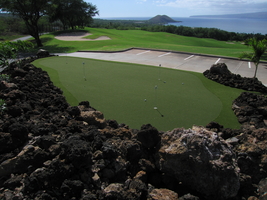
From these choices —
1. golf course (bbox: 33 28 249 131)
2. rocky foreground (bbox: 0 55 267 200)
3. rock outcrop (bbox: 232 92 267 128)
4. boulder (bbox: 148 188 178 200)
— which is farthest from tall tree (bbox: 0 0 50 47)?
boulder (bbox: 148 188 178 200)

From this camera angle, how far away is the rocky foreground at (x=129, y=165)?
3.47m

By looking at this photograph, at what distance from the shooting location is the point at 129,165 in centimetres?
421

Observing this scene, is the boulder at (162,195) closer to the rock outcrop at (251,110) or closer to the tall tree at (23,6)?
the rock outcrop at (251,110)

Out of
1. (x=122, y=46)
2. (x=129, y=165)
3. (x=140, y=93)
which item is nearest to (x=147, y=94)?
(x=140, y=93)

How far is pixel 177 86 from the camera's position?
9922 mm

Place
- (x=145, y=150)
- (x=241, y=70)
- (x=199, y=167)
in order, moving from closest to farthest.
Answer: (x=199, y=167) < (x=145, y=150) < (x=241, y=70)

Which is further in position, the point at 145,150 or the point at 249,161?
the point at 145,150

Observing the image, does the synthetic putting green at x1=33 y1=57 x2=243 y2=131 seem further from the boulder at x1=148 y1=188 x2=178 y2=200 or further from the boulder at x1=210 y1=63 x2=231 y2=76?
the boulder at x1=148 y1=188 x2=178 y2=200

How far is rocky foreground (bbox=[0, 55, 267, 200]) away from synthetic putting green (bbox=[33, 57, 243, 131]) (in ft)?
6.08

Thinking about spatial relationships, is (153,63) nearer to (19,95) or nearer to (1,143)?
(19,95)

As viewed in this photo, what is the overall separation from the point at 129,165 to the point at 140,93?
4.88 meters

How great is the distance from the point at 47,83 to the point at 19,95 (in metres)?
2.61

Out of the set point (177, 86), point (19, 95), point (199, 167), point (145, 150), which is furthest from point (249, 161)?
point (19, 95)

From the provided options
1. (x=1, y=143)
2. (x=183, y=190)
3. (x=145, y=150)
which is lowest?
(x=183, y=190)
